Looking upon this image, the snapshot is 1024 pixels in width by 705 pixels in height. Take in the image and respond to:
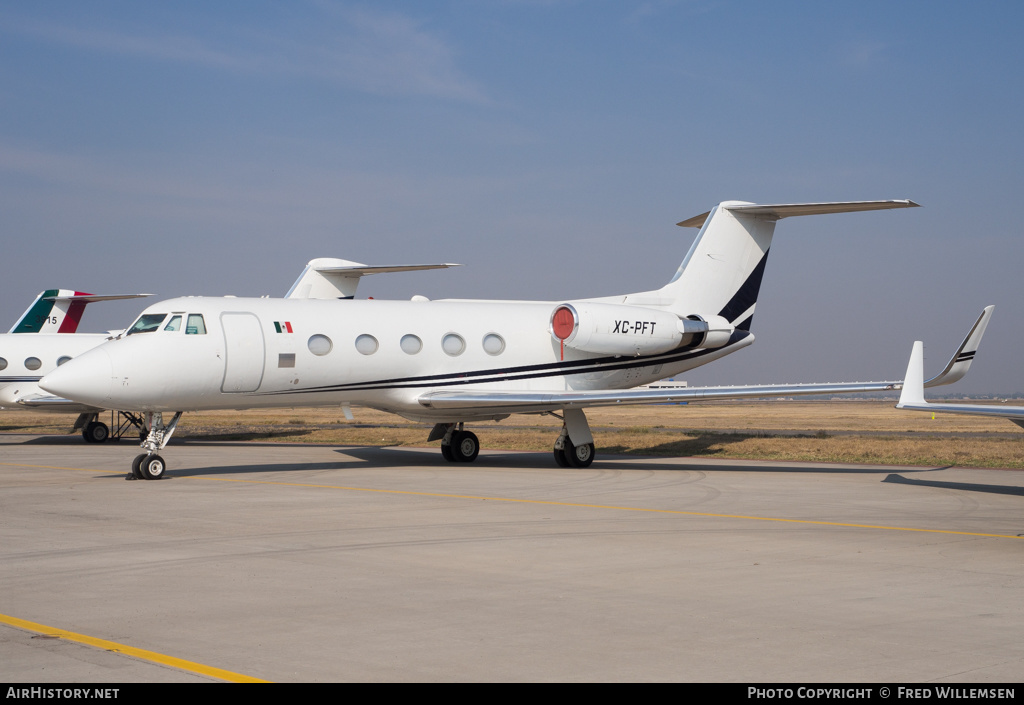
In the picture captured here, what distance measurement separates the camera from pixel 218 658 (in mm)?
5734

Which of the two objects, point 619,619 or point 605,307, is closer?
point 619,619

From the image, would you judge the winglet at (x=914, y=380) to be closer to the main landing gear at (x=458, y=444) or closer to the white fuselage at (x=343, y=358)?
the white fuselage at (x=343, y=358)

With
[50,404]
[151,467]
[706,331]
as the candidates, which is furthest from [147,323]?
[50,404]

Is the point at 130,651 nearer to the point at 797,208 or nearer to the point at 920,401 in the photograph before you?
the point at 920,401

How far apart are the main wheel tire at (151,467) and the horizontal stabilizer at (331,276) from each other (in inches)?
412

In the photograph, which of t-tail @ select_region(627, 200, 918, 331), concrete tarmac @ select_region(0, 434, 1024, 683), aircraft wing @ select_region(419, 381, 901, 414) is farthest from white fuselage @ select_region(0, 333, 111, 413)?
t-tail @ select_region(627, 200, 918, 331)

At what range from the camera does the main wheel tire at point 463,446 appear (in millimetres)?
22266

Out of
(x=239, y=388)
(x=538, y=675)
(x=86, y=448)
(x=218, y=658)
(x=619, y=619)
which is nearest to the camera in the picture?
(x=538, y=675)

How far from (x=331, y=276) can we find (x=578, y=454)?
417 inches

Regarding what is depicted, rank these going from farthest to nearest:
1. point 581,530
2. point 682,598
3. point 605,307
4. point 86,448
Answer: point 86,448, point 605,307, point 581,530, point 682,598

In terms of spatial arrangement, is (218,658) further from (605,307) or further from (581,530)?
(605,307)

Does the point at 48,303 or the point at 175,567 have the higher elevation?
the point at 48,303

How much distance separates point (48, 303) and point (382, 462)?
792 inches
